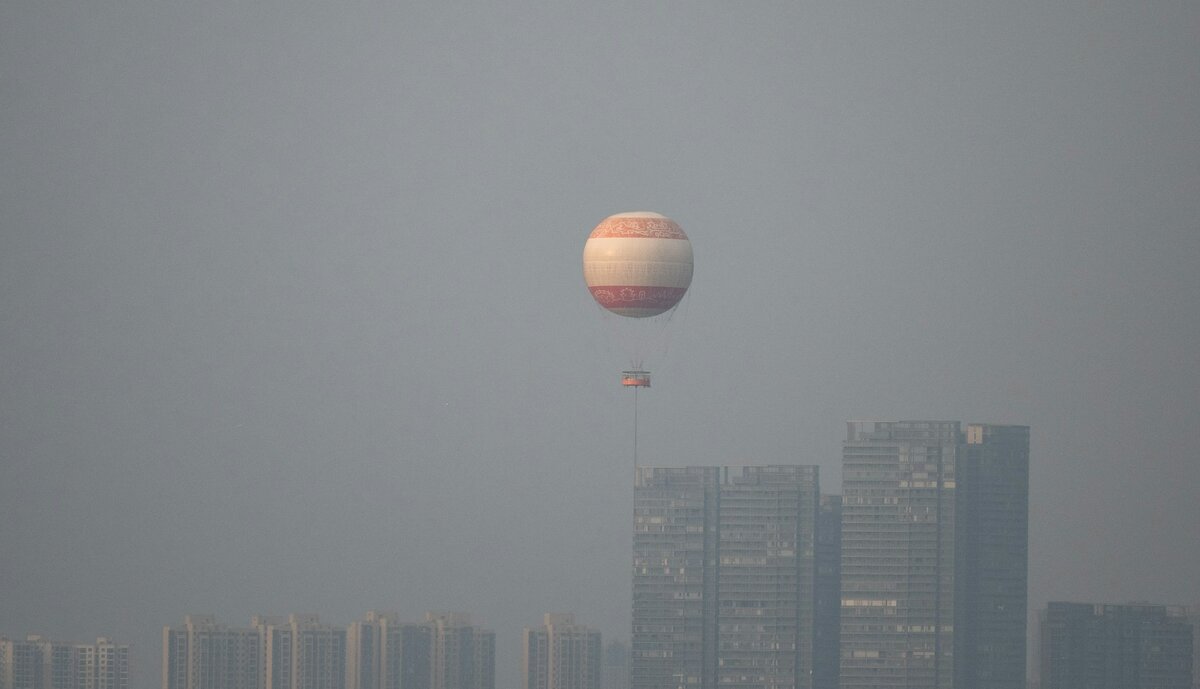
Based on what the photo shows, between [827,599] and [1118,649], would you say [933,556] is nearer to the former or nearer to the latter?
[827,599]

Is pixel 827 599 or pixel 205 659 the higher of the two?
pixel 827 599

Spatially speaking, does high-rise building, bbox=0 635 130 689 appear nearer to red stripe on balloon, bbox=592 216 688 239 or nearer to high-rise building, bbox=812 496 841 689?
high-rise building, bbox=812 496 841 689

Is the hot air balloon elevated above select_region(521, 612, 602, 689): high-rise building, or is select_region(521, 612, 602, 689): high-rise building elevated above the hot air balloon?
the hot air balloon

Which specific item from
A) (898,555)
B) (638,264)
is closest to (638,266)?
(638,264)

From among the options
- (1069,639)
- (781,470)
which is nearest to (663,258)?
(781,470)

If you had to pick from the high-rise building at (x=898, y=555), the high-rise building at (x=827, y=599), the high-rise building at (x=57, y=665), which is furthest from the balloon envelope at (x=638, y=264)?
the high-rise building at (x=57, y=665)

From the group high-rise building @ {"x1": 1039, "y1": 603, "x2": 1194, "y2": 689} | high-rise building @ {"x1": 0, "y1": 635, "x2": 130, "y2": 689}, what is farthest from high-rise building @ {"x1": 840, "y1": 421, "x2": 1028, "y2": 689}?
high-rise building @ {"x1": 0, "y1": 635, "x2": 130, "y2": 689}
